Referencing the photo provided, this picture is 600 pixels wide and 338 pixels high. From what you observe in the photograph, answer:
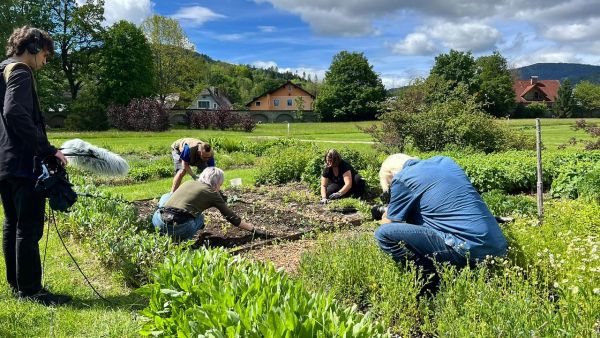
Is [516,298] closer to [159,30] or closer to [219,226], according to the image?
[219,226]

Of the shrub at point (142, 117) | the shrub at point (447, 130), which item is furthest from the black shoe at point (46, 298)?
the shrub at point (142, 117)

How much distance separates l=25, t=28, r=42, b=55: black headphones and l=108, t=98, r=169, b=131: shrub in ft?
96.5

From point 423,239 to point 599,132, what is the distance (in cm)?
1235

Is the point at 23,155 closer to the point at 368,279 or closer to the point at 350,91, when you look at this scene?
the point at 368,279

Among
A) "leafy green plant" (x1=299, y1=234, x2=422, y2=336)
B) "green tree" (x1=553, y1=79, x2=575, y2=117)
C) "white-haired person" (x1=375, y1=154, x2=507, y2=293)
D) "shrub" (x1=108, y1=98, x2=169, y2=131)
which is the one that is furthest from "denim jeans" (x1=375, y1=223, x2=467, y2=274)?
"green tree" (x1=553, y1=79, x2=575, y2=117)

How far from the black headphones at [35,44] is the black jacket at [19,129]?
145 mm

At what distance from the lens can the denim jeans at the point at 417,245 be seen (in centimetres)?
350

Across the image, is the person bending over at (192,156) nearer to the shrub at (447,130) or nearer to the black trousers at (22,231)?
the black trousers at (22,231)

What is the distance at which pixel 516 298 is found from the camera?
262cm

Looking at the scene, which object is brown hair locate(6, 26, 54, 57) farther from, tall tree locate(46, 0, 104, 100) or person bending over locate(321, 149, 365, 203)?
tall tree locate(46, 0, 104, 100)

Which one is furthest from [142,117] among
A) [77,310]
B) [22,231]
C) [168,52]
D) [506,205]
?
[77,310]

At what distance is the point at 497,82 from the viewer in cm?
5788

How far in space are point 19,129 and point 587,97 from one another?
71.2 meters

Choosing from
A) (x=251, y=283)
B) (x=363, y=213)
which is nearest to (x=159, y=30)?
(x=363, y=213)
